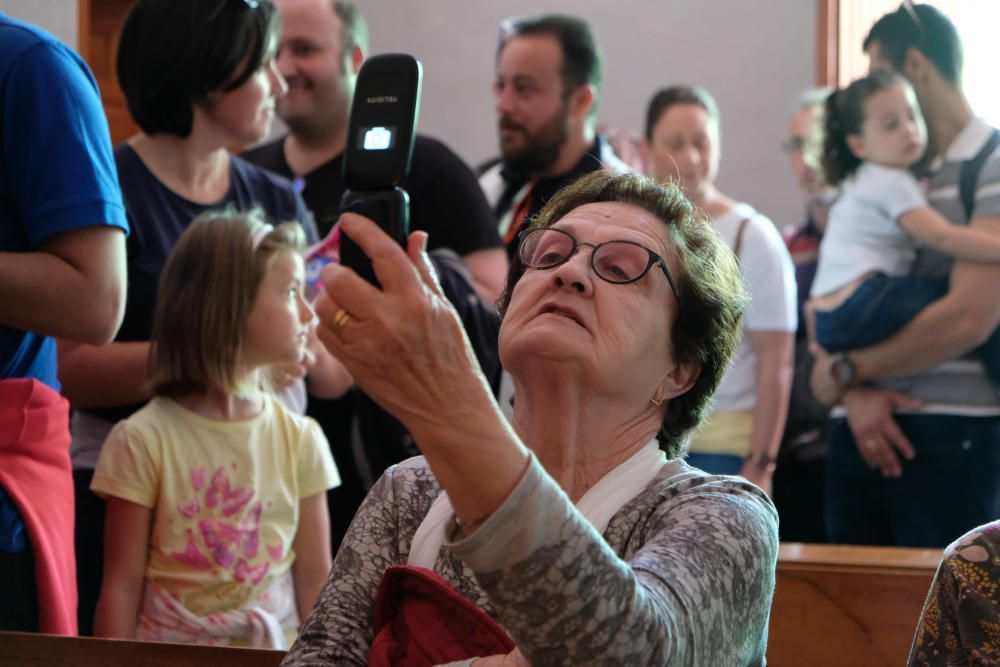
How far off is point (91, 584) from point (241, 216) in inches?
33.5

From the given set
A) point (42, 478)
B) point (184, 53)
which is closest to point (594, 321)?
point (42, 478)

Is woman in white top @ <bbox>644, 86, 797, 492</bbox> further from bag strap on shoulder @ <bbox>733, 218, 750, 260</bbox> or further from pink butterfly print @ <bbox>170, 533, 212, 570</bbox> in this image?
pink butterfly print @ <bbox>170, 533, 212, 570</bbox>

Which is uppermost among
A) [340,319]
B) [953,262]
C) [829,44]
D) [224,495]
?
[340,319]

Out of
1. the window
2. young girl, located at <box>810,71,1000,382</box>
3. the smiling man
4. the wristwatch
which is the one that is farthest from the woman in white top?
the window

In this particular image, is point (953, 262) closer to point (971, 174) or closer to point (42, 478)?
point (971, 174)

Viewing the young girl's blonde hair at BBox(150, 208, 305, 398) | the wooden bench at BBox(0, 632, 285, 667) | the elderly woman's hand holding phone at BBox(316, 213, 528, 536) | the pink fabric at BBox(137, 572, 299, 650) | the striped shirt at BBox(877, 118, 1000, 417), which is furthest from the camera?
the striped shirt at BBox(877, 118, 1000, 417)

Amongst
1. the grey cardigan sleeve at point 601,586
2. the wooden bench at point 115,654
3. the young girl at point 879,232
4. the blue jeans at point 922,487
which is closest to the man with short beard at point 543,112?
the young girl at point 879,232

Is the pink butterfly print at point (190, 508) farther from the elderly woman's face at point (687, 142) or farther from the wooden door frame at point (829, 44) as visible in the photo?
the wooden door frame at point (829, 44)

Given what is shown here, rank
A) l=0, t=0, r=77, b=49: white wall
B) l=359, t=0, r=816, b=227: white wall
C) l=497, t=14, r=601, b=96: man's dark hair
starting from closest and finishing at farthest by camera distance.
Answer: l=0, t=0, r=77, b=49: white wall
l=497, t=14, r=601, b=96: man's dark hair
l=359, t=0, r=816, b=227: white wall

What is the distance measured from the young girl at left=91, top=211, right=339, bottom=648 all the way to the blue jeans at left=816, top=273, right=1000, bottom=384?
5.05 ft

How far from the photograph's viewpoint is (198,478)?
2664 millimetres

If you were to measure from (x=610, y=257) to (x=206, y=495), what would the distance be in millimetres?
1271

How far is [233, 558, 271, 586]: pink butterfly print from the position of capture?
264cm

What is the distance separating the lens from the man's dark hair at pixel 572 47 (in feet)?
12.3
